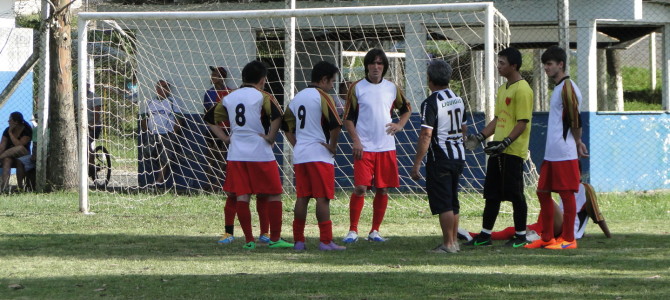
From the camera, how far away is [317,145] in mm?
9359

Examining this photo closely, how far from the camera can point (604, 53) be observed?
2114 centimetres

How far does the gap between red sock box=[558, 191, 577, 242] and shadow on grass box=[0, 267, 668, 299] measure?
1.81 metres

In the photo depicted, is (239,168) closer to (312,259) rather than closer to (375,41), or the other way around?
(312,259)

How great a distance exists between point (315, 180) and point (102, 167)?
7.83 meters

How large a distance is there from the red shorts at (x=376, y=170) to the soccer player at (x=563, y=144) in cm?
140

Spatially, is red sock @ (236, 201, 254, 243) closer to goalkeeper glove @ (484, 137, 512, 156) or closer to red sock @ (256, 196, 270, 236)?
red sock @ (256, 196, 270, 236)

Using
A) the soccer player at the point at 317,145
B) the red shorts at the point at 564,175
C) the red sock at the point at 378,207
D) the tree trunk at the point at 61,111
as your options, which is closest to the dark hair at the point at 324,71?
the soccer player at the point at 317,145

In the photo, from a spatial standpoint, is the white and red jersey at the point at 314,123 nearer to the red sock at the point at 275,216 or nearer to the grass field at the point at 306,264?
the red sock at the point at 275,216

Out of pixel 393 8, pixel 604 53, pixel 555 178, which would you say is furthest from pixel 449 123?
pixel 604 53

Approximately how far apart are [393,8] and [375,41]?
5.70 m

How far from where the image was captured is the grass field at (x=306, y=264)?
7.01 m

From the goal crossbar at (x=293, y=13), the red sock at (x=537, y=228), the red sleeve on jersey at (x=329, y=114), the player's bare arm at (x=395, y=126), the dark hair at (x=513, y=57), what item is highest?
the goal crossbar at (x=293, y=13)

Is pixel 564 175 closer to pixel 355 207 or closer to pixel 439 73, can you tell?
pixel 439 73

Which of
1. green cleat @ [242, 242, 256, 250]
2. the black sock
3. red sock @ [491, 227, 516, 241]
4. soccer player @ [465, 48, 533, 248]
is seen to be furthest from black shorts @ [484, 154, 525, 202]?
the black sock
